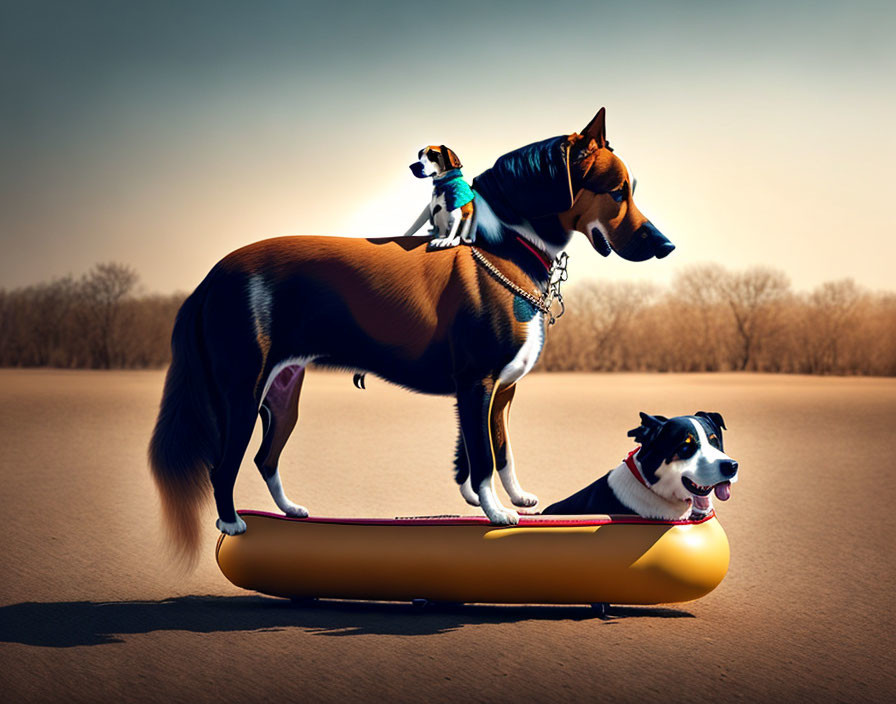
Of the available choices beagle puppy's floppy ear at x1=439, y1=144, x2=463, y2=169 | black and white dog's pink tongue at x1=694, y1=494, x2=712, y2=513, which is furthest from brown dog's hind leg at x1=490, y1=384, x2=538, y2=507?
beagle puppy's floppy ear at x1=439, y1=144, x2=463, y2=169

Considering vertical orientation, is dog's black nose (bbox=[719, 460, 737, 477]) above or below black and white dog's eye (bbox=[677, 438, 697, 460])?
below

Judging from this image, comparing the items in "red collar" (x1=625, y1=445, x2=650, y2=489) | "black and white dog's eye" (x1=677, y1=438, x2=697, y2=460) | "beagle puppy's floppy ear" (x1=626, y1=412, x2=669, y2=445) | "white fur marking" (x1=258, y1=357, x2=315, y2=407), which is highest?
"white fur marking" (x1=258, y1=357, x2=315, y2=407)

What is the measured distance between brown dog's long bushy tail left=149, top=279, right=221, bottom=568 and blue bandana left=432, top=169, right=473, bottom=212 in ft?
4.96

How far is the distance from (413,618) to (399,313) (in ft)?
5.88

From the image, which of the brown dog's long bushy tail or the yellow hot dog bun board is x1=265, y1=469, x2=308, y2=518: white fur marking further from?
the brown dog's long bushy tail

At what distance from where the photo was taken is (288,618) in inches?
216

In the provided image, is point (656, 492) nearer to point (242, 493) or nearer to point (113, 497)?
point (242, 493)

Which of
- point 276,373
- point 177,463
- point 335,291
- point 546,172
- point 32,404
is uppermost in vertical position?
point 546,172

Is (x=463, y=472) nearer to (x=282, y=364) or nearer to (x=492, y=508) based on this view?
(x=492, y=508)

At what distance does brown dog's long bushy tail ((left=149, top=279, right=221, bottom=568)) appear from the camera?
552cm

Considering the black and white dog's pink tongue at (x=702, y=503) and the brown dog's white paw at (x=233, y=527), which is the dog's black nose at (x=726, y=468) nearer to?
the black and white dog's pink tongue at (x=702, y=503)

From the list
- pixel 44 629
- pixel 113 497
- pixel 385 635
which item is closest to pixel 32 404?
pixel 113 497

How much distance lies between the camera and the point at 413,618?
5492 millimetres

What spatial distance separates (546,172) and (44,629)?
3.90m
